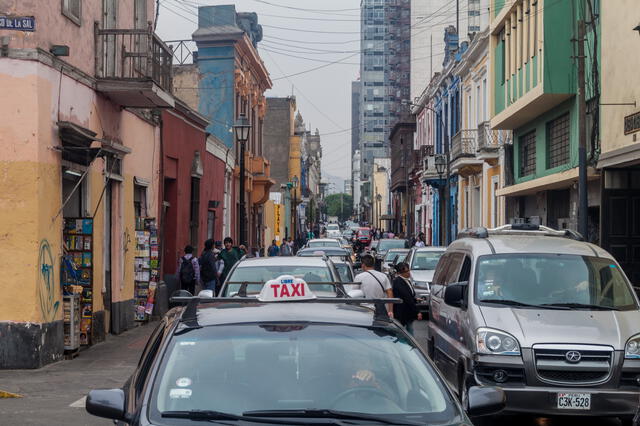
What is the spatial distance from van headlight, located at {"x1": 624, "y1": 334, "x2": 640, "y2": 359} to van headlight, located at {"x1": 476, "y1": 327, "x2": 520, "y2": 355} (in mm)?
1044

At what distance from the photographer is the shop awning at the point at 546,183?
894 inches

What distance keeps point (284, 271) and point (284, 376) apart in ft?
26.7

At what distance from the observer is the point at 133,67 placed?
60.1ft

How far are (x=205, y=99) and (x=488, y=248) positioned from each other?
27577 millimetres

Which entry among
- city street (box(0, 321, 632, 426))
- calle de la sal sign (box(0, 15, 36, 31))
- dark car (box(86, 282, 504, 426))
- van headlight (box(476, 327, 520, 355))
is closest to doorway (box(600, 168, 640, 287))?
city street (box(0, 321, 632, 426))

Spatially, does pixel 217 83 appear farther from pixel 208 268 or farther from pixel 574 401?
pixel 574 401

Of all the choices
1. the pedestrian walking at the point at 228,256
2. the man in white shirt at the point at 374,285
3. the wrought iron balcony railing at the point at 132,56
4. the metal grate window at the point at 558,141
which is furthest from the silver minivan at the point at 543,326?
the metal grate window at the point at 558,141

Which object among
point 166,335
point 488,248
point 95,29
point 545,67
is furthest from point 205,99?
point 166,335

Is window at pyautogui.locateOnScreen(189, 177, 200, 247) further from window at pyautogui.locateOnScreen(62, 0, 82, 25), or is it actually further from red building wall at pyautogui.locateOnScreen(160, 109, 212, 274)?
window at pyautogui.locateOnScreen(62, 0, 82, 25)

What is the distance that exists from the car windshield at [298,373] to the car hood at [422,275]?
16738 mm

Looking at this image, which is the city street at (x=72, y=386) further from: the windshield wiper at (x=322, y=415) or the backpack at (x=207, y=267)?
the windshield wiper at (x=322, y=415)

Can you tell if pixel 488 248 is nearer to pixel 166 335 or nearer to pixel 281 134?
pixel 166 335

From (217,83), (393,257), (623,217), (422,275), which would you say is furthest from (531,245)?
(217,83)

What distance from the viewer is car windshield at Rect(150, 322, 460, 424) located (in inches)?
179
